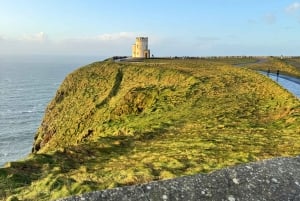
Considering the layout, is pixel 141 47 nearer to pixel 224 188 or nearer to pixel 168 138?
pixel 168 138

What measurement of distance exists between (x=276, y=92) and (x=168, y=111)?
1038 centimetres

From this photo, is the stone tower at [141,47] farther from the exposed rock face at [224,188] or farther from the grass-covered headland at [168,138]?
the exposed rock face at [224,188]

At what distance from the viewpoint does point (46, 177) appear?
1316 centimetres

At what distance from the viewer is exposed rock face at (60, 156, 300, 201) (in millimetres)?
9023

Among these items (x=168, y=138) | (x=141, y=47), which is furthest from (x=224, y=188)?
(x=141, y=47)

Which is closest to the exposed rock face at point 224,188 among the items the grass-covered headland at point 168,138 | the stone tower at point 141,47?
the grass-covered headland at point 168,138

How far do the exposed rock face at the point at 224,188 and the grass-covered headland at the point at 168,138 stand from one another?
2769 millimetres

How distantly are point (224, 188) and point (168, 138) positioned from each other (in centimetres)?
1144

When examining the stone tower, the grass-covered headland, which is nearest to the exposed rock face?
the grass-covered headland

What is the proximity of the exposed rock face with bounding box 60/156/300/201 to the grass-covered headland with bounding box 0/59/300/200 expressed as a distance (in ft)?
9.09

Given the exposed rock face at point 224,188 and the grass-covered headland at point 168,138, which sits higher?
the exposed rock face at point 224,188

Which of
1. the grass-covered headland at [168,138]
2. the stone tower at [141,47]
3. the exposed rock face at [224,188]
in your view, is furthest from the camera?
the stone tower at [141,47]

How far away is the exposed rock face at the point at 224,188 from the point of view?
355 inches

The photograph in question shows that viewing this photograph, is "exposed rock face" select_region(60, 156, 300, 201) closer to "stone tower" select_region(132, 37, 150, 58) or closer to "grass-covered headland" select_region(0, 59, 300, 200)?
"grass-covered headland" select_region(0, 59, 300, 200)
